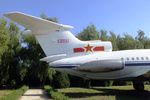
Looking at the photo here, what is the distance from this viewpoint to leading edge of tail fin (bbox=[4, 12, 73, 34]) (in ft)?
71.1

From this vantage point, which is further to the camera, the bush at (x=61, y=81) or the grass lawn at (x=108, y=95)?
the bush at (x=61, y=81)

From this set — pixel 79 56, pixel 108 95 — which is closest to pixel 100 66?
pixel 79 56

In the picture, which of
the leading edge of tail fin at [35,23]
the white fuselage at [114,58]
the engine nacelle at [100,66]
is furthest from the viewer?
the white fuselage at [114,58]

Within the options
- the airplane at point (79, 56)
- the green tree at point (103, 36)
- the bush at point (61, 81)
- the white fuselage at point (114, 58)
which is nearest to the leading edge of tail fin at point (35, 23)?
the airplane at point (79, 56)

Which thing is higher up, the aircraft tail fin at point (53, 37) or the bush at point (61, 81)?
the aircraft tail fin at point (53, 37)

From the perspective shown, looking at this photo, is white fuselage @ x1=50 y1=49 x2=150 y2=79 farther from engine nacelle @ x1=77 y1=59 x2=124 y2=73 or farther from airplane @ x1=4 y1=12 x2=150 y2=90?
engine nacelle @ x1=77 y1=59 x2=124 y2=73

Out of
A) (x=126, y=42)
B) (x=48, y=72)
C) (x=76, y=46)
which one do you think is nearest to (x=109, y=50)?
(x=76, y=46)

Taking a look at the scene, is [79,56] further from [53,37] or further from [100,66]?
[53,37]

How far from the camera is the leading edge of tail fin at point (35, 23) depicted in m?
21.7

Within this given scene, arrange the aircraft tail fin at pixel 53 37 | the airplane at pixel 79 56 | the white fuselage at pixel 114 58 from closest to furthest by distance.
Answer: the airplane at pixel 79 56 → the aircraft tail fin at pixel 53 37 → the white fuselage at pixel 114 58

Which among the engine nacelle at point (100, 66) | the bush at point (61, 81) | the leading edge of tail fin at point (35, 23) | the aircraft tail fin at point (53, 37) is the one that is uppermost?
the leading edge of tail fin at point (35, 23)

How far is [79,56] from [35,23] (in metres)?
4.08

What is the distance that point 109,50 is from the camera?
24.0 metres

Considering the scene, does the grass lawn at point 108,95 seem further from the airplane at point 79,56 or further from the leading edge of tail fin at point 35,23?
the leading edge of tail fin at point 35,23
